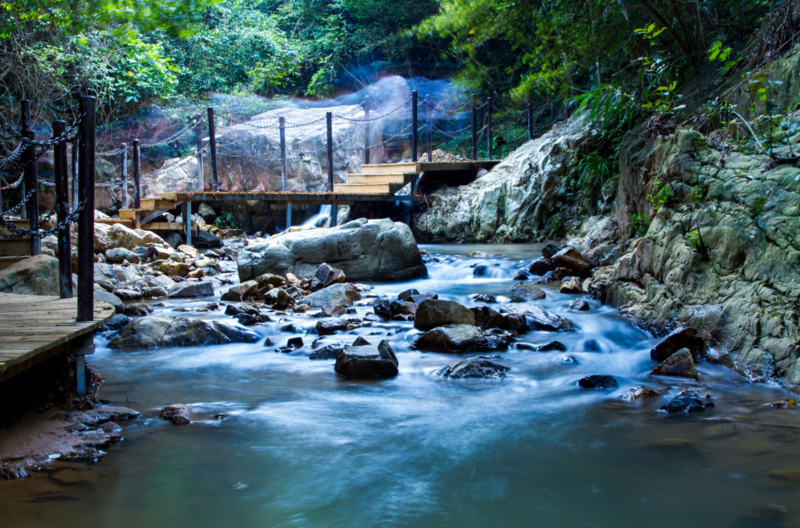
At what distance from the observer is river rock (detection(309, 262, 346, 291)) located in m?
7.12

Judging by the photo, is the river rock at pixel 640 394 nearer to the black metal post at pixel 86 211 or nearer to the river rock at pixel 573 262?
the black metal post at pixel 86 211

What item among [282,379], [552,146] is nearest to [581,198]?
[552,146]

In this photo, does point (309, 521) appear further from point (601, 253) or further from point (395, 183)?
point (395, 183)

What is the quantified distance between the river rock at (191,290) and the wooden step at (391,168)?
24.0 feet

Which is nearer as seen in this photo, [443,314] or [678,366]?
[678,366]

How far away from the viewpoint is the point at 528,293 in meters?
6.29

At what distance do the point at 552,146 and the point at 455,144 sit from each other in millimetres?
7511

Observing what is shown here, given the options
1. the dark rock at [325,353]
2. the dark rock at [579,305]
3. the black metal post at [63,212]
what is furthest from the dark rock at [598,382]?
the black metal post at [63,212]

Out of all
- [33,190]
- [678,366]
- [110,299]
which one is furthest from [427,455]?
[33,190]

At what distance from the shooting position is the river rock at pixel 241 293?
22.6 ft

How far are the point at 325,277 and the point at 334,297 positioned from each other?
97cm

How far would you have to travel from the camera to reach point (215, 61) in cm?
1898

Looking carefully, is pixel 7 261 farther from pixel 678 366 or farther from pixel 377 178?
pixel 377 178

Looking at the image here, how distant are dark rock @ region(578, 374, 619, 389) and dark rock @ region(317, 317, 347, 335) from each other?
239cm
